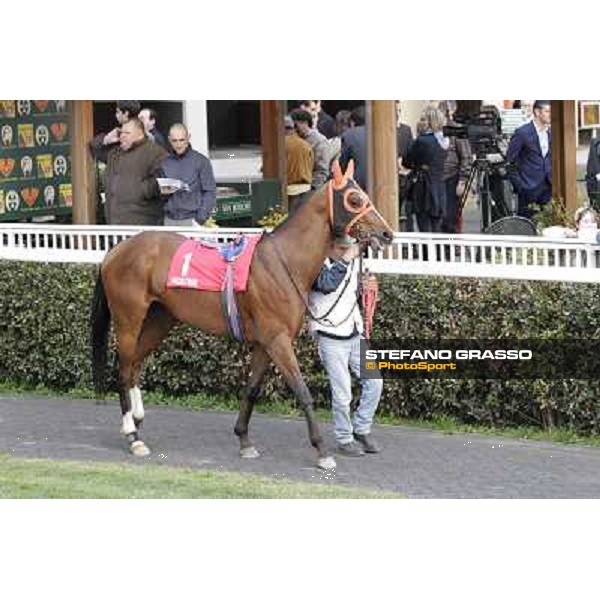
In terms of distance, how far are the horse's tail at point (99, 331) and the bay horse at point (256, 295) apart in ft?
0.09

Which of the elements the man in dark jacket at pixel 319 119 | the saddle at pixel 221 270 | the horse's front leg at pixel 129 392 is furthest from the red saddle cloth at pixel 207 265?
the man in dark jacket at pixel 319 119

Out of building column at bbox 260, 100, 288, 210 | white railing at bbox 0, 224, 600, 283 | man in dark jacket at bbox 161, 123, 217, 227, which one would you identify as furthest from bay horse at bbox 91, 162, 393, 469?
building column at bbox 260, 100, 288, 210

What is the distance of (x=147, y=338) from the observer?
40.4 feet

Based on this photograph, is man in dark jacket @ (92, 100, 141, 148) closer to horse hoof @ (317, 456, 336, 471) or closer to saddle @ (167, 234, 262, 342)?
saddle @ (167, 234, 262, 342)

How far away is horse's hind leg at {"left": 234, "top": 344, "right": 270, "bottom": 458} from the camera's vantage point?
11.7m

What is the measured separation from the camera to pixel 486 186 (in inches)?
704

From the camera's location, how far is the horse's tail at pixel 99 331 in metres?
12.5

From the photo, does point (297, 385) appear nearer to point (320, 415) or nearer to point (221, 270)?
point (221, 270)

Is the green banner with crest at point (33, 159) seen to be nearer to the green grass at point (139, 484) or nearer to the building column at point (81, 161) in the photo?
the building column at point (81, 161)

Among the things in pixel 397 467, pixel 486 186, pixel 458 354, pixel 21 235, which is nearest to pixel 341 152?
pixel 486 186

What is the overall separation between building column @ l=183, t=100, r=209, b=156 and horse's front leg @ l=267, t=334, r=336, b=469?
793 cm

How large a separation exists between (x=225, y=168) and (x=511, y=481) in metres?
9.49

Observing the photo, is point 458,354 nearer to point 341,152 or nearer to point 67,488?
point 67,488

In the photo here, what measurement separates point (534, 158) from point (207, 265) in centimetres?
581
